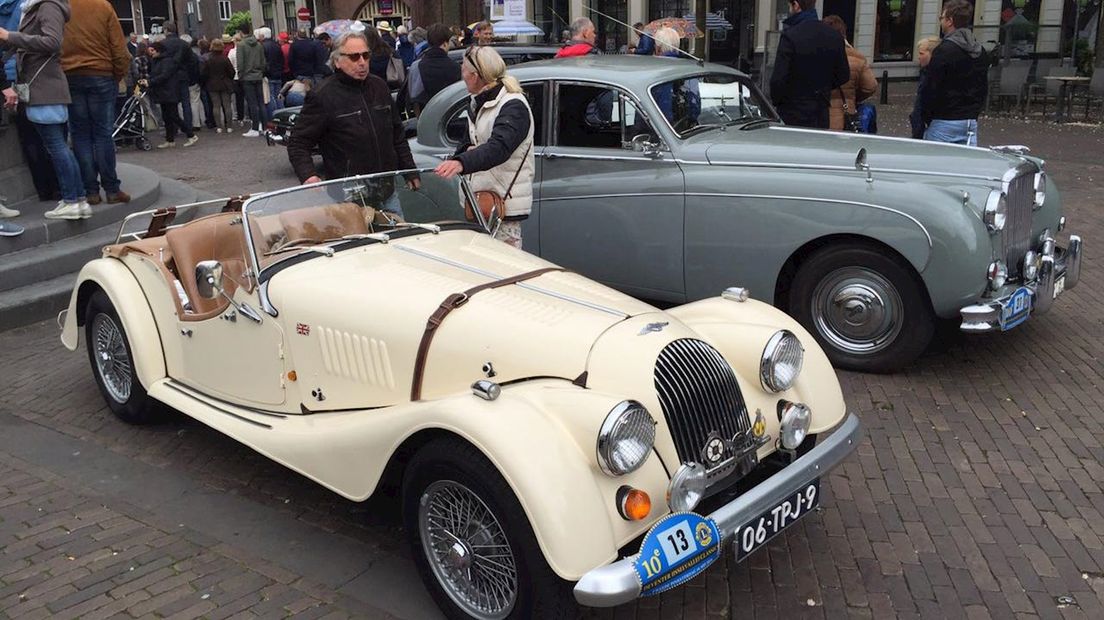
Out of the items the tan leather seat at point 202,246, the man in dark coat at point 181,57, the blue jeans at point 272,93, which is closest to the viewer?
the tan leather seat at point 202,246

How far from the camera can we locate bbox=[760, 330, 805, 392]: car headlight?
3.50m

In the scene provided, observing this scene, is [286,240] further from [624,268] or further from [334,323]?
[624,268]

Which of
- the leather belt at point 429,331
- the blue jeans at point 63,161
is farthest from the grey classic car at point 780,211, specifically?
the blue jeans at point 63,161

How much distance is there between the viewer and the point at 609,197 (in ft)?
20.0

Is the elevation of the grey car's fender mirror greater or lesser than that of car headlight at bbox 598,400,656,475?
greater

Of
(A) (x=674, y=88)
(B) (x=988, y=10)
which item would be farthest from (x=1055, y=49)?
(A) (x=674, y=88)

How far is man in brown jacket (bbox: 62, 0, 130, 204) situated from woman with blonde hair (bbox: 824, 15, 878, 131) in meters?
6.21

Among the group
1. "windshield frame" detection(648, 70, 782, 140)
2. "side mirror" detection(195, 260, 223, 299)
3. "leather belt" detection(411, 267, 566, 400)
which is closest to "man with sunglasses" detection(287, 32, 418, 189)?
"side mirror" detection(195, 260, 223, 299)

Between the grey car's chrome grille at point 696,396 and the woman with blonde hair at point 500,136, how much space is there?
2.00 metres

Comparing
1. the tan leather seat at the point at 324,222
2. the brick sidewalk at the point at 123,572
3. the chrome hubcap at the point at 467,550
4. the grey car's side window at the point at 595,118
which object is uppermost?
the grey car's side window at the point at 595,118

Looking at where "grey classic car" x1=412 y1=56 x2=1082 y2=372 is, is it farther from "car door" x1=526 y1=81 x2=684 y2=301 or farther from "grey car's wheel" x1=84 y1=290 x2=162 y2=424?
"grey car's wheel" x1=84 y1=290 x2=162 y2=424

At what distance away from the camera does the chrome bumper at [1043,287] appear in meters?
4.96

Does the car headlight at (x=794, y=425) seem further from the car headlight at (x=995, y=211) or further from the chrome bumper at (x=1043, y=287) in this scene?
the car headlight at (x=995, y=211)

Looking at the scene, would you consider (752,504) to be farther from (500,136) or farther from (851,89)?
(851,89)
